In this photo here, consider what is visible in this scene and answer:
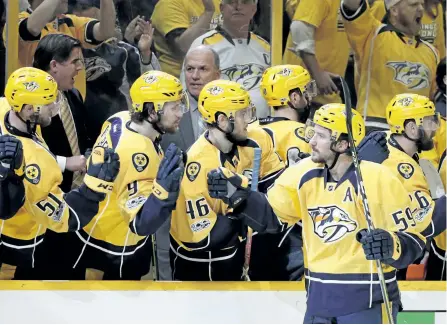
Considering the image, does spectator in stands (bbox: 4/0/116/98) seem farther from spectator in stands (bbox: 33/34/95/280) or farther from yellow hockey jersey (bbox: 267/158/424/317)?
yellow hockey jersey (bbox: 267/158/424/317)

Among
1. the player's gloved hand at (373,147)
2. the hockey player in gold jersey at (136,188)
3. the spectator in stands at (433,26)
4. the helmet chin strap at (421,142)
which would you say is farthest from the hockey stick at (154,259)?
the spectator in stands at (433,26)

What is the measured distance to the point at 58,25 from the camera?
6270 millimetres

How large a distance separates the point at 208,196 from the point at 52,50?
46.1 inches

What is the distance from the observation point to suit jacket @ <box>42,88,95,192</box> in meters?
6.05

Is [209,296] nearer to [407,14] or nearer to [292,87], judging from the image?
[292,87]

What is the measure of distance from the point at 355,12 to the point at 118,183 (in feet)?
5.75

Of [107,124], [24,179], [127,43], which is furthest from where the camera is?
[127,43]

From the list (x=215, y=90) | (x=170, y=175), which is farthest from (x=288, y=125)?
(x=170, y=175)

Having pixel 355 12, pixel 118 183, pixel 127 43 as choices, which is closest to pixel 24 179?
pixel 118 183

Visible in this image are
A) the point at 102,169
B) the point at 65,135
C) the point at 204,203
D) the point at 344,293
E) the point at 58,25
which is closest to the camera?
the point at 344,293

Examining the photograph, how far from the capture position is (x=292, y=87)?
6055mm

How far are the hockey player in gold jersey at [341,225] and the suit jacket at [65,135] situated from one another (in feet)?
4.07

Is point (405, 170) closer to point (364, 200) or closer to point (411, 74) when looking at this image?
point (411, 74)

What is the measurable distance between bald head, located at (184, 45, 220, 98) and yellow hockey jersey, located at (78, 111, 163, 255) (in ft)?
1.84
